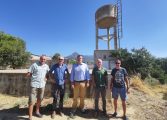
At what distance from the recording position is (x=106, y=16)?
102 feet

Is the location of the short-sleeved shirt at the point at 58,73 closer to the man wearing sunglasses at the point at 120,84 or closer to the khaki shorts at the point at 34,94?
the khaki shorts at the point at 34,94

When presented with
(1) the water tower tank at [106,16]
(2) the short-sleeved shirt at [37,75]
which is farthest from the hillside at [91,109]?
(1) the water tower tank at [106,16]

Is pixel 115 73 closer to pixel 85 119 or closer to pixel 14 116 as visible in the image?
pixel 85 119

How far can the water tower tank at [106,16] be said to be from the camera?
102 ft

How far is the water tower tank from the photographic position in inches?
1225

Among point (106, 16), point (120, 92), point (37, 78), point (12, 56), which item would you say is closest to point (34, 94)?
point (37, 78)

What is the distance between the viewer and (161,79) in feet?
94.1

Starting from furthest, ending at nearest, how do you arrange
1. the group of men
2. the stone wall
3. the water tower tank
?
1. the water tower tank
2. the stone wall
3. the group of men

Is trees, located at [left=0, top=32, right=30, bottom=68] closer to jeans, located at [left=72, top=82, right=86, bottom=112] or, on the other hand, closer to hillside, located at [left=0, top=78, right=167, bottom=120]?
hillside, located at [left=0, top=78, right=167, bottom=120]

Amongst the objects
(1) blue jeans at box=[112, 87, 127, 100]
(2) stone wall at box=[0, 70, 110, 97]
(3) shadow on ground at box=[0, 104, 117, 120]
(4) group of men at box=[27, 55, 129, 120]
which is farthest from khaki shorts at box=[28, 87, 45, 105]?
(2) stone wall at box=[0, 70, 110, 97]

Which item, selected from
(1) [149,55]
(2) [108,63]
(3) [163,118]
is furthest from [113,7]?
(3) [163,118]

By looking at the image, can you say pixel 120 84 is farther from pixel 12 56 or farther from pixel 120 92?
pixel 12 56

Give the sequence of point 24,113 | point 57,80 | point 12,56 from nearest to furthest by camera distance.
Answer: point 57,80 < point 24,113 < point 12,56

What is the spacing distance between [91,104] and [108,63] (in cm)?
1856
